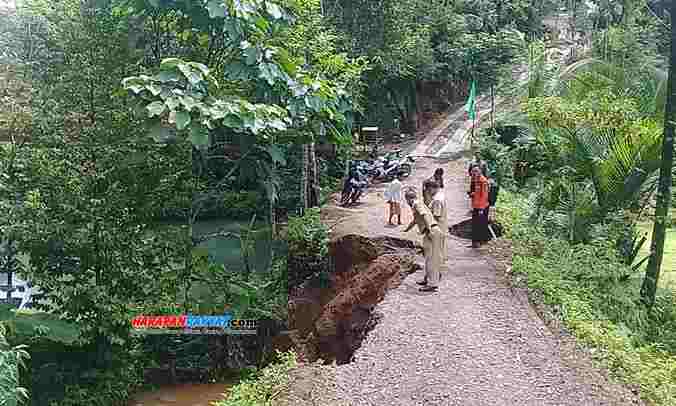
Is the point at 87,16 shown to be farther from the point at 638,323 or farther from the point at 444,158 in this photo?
the point at 444,158

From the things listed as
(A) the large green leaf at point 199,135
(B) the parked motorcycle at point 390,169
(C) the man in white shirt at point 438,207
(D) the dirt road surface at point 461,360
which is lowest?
(D) the dirt road surface at point 461,360

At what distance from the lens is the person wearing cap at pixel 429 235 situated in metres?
7.78

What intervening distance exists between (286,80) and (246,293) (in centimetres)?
327

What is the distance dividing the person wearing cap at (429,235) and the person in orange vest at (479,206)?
1584mm

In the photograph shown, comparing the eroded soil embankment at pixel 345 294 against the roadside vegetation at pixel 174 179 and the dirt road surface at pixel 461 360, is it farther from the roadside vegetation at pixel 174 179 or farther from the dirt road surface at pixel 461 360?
the dirt road surface at pixel 461 360

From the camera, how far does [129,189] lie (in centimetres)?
860

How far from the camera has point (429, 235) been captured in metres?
7.79

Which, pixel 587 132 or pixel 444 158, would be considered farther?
pixel 444 158

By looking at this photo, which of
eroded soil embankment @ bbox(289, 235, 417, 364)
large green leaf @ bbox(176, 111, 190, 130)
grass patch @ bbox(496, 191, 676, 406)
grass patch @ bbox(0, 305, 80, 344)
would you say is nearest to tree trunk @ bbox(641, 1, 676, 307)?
grass patch @ bbox(496, 191, 676, 406)

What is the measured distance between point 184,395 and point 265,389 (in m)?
3.32

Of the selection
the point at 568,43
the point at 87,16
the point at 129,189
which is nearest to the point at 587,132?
the point at 129,189

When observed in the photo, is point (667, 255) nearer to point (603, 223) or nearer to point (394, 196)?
point (603, 223)

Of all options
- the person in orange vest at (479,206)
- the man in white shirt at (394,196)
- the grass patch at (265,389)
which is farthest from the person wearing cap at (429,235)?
the man in white shirt at (394,196)

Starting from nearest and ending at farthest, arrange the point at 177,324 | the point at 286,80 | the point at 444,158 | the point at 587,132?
1. the point at 286,80
2. the point at 587,132
3. the point at 177,324
4. the point at 444,158
